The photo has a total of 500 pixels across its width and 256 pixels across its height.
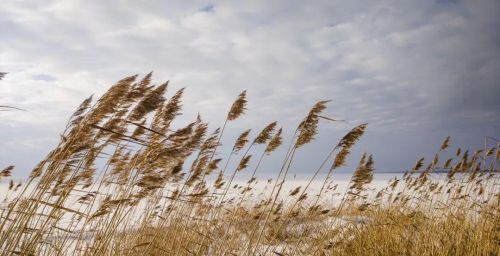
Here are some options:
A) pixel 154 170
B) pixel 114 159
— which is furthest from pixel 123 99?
pixel 114 159

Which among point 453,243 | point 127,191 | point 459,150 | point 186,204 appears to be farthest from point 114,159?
point 459,150

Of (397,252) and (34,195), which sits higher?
(34,195)

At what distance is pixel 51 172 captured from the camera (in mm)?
2898

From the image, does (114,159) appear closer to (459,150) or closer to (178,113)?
(178,113)

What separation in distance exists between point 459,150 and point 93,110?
7267 millimetres

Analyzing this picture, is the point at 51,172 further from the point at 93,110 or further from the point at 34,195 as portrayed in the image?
the point at 93,110

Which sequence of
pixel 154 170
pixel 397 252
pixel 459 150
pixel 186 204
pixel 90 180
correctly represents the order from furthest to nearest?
1. pixel 459 150
2. pixel 186 204
3. pixel 90 180
4. pixel 397 252
5. pixel 154 170

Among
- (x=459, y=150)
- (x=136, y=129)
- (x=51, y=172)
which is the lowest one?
(x=51, y=172)

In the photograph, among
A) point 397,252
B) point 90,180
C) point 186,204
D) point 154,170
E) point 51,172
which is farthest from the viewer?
point 186,204

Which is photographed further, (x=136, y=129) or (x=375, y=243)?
(x=375, y=243)

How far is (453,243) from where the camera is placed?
4520mm

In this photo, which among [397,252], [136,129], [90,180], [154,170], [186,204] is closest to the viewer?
[154,170]

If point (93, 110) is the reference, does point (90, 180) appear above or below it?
below

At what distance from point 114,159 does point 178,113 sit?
1.06 metres
